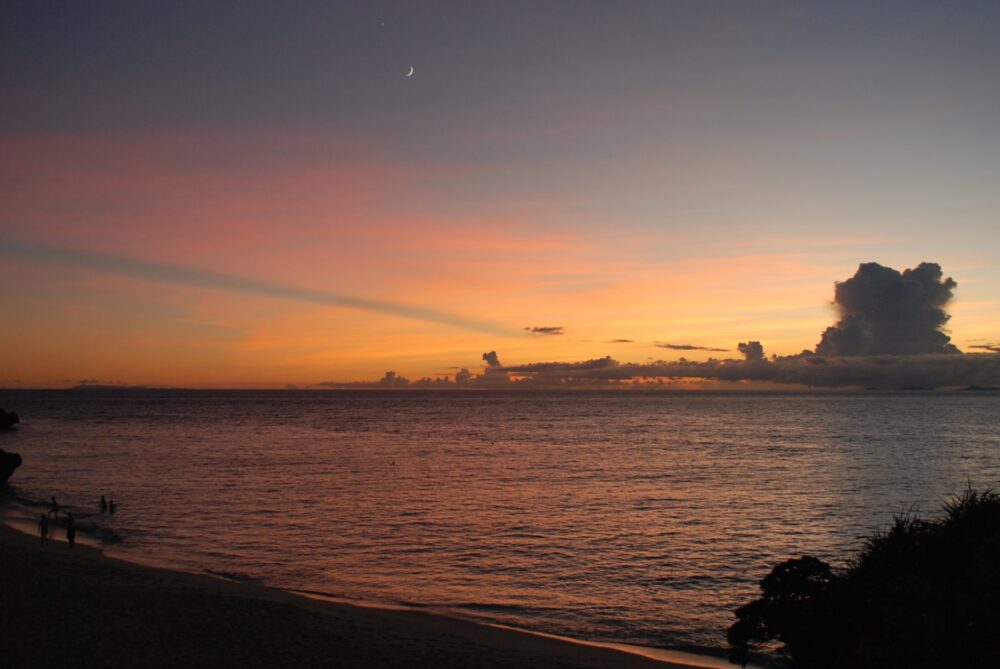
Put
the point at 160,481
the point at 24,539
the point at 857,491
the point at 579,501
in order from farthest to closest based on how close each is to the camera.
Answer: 1. the point at 160,481
2. the point at 857,491
3. the point at 579,501
4. the point at 24,539

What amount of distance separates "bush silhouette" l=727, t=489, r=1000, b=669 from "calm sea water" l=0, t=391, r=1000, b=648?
953cm

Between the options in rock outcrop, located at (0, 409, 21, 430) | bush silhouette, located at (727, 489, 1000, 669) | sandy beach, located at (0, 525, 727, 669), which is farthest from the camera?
rock outcrop, located at (0, 409, 21, 430)

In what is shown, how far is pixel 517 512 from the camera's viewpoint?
51.7 metres

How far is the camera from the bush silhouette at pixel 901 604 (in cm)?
1279

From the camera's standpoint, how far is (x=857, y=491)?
6194 centimetres

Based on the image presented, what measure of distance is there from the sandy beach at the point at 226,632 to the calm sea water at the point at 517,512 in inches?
101

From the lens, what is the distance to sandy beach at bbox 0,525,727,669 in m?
21.4

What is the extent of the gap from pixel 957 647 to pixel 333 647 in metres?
17.2

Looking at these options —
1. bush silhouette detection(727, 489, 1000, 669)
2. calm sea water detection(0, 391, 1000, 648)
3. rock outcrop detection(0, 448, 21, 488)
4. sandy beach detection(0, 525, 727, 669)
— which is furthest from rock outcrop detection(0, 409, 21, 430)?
bush silhouette detection(727, 489, 1000, 669)

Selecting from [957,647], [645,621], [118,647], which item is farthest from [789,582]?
[118,647]

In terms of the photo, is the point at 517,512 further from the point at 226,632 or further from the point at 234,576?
the point at 226,632

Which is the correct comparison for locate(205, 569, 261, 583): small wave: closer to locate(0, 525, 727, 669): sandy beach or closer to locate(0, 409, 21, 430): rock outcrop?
locate(0, 525, 727, 669): sandy beach

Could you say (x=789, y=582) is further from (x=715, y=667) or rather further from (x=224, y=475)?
(x=224, y=475)

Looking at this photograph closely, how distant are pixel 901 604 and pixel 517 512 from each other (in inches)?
1516
